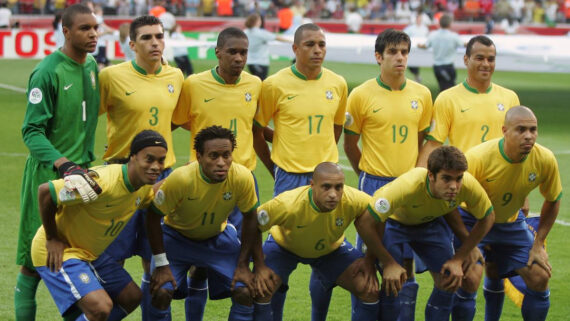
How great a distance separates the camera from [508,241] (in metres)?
6.77

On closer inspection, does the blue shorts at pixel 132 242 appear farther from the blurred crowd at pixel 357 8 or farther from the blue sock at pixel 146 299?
the blurred crowd at pixel 357 8

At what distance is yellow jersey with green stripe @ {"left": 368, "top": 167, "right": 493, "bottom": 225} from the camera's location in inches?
244

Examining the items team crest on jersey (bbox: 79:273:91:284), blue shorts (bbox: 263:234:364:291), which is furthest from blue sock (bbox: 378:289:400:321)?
team crest on jersey (bbox: 79:273:91:284)

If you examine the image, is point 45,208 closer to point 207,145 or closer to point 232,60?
point 207,145

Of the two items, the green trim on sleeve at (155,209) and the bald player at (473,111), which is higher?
the bald player at (473,111)

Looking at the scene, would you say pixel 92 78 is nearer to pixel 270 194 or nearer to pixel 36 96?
pixel 36 96

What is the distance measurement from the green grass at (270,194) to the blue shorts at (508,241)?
0.86 m

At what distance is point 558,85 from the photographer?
1043 inches

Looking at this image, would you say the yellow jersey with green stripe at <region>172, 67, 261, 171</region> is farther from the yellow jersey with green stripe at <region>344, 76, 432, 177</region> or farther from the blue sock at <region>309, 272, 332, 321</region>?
the blue sock at <region>309, 272, 332, 321</region>

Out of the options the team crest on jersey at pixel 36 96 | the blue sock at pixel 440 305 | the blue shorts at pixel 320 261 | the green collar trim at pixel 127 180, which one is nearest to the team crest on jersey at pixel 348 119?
the blue shorts at pixel 320 261

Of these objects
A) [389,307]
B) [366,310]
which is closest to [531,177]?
[389,307]

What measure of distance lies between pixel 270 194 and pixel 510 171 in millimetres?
5298

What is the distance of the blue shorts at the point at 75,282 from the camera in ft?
18.9

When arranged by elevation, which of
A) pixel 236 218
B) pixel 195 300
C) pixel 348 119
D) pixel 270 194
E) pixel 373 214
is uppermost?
pixel 348 119
